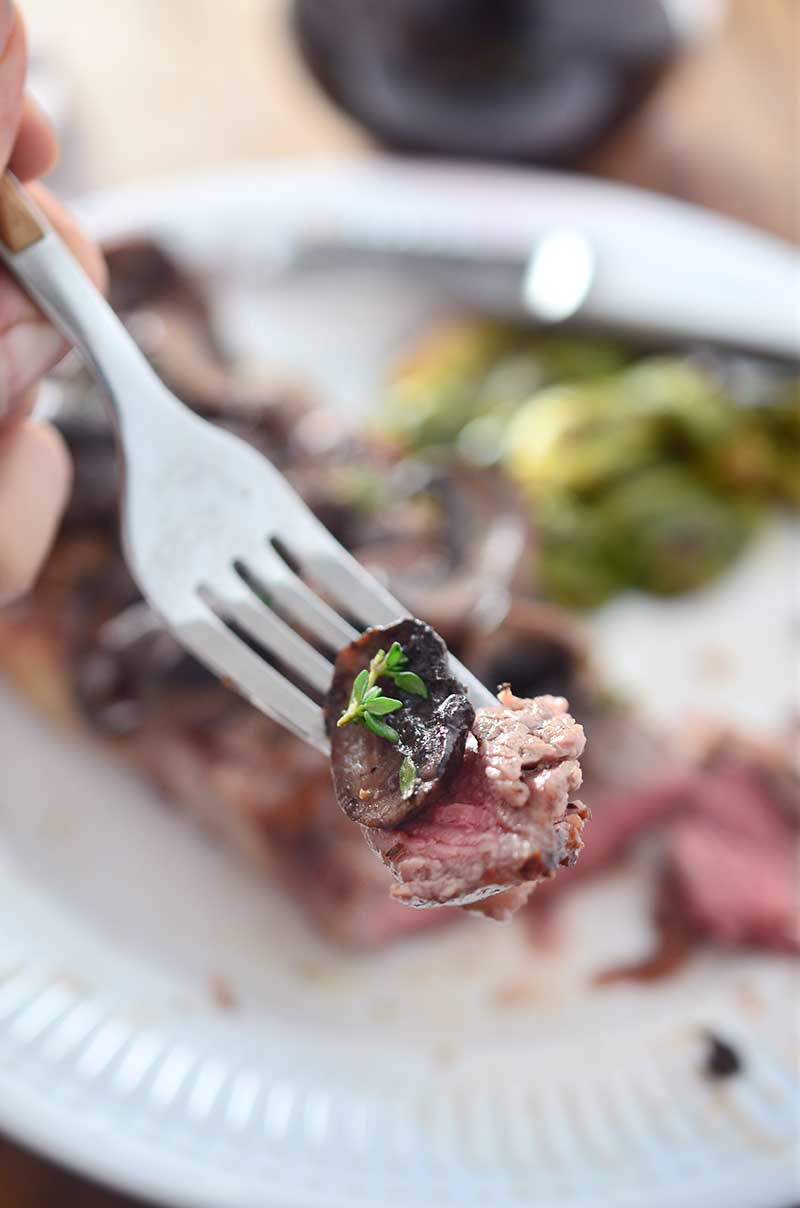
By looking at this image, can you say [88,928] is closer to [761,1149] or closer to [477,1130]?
[477,1130]

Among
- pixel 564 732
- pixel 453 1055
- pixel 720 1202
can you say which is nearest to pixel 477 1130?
pixel 453 1055

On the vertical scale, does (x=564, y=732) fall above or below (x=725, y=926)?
above

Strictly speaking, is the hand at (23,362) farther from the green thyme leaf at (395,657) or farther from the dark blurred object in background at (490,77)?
the dark blurred object in background at (490,77)

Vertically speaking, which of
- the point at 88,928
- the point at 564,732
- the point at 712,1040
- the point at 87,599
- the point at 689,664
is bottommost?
the point at 689,664

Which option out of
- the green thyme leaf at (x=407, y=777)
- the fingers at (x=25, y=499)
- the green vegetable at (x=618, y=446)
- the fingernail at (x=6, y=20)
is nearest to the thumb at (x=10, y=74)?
the fingernail at (x=6, y=20)

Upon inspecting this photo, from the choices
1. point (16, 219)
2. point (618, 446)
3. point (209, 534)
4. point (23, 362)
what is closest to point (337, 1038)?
point (209, 534)

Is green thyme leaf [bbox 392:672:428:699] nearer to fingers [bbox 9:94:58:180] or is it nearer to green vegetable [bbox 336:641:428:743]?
green vegetable [bbox 336:641:428:743]

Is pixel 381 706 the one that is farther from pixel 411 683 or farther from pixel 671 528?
pixel 671 528
